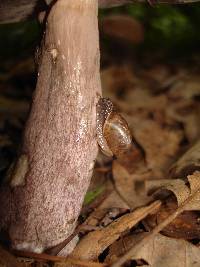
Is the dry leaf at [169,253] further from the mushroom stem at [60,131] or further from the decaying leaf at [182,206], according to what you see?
the mushroom stem at [60,131]

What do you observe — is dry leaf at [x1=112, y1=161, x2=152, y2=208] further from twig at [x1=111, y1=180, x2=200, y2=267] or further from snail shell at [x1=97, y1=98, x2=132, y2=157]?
snail shell at [x1=97, y1=98, x2=132, y2=157]

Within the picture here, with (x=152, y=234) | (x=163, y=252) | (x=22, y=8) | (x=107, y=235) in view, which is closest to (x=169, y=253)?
(x=163, y=252)

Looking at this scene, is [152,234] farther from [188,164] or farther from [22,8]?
[22,8]

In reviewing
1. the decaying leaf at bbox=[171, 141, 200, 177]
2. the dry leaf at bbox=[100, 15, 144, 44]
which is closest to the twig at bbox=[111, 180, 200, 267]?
the decaying leaf at bbox=[171, 141, 200, 177]

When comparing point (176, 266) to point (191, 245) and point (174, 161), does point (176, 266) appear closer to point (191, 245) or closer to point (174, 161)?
point (191, 245)

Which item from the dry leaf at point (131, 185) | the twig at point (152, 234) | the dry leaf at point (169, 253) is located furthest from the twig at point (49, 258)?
the dry leaf at point (131, 185)
